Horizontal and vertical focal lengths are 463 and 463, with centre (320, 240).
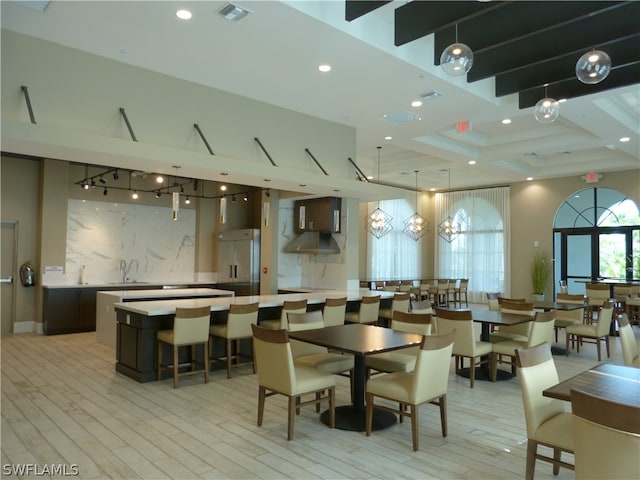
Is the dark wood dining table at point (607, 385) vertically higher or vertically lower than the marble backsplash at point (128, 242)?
lower

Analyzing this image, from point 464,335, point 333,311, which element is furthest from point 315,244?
point 464,335

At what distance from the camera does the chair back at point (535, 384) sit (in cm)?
266

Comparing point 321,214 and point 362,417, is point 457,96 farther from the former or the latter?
point 362,417

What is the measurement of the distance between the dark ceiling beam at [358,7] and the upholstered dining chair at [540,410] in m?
3.08

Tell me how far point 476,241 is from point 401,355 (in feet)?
34.5

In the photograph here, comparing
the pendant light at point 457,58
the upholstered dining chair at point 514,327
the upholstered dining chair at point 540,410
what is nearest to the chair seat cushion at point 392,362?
the upholstered dining chair at point 540,410

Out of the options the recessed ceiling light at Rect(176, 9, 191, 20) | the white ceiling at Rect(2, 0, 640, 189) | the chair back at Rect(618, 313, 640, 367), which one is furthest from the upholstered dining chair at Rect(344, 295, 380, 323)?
the recessed ceiling light at Rect(176, 9, 191, 20)

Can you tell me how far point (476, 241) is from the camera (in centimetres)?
1414

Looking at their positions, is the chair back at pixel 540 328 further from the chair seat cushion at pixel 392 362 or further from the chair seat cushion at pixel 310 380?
the chair seat cushion at pixel 310 380

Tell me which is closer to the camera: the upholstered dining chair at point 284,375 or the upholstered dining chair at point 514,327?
the upholstered dining chair at point 284,375

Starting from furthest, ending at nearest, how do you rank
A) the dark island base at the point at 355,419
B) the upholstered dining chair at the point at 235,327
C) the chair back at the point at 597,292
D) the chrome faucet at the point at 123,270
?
1. the chrome faucet at the point at 123,270
2. the chair back at the point at 597,292
3. the upholstered dining chair at the point at 235,327
4. the dark island base at the point at 355,419

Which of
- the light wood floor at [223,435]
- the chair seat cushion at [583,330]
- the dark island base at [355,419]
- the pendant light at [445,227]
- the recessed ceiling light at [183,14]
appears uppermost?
the recessed ceiling light at [183,14]

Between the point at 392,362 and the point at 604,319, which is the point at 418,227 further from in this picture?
the point at 392,362

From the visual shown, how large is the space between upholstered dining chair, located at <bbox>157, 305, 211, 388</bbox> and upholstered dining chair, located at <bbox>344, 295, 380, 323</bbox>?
235 centimetres
